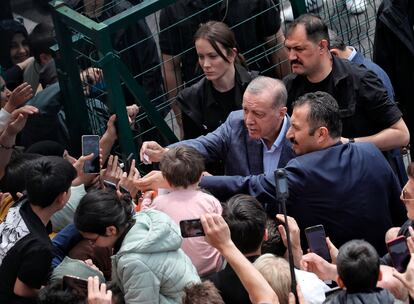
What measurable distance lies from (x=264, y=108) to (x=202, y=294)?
5.63 ft

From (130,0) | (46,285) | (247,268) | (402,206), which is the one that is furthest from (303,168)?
(130,0)

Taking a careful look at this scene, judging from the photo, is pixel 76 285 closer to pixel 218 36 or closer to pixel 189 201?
pixel 189 201

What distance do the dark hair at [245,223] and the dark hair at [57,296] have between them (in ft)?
2.81

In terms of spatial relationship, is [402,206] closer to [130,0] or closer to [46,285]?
[46,285]

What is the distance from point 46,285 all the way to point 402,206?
6.89ft

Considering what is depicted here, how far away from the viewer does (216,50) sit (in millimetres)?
7168

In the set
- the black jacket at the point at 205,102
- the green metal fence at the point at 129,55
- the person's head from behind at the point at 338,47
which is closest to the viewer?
the green metal fence at the point at 129,55

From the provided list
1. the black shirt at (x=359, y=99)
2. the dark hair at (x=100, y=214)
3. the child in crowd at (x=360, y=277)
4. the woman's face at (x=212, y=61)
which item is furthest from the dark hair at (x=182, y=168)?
the child in crowd at (x=360, y=277)

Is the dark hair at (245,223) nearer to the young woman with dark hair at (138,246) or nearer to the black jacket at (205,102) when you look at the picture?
the young woman with dark hair at (138,246)

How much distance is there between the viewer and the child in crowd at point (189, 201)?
6094mm

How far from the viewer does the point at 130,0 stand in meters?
9.05

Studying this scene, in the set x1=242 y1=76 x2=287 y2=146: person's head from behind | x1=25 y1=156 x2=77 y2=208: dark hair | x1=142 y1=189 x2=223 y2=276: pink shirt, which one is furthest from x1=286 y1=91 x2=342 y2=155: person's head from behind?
x1=25 y1=156 x2=77 y2=208: dark hair

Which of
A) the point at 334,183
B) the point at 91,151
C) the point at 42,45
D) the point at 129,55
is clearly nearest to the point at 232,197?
the point at 334,183

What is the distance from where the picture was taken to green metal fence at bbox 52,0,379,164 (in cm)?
714
